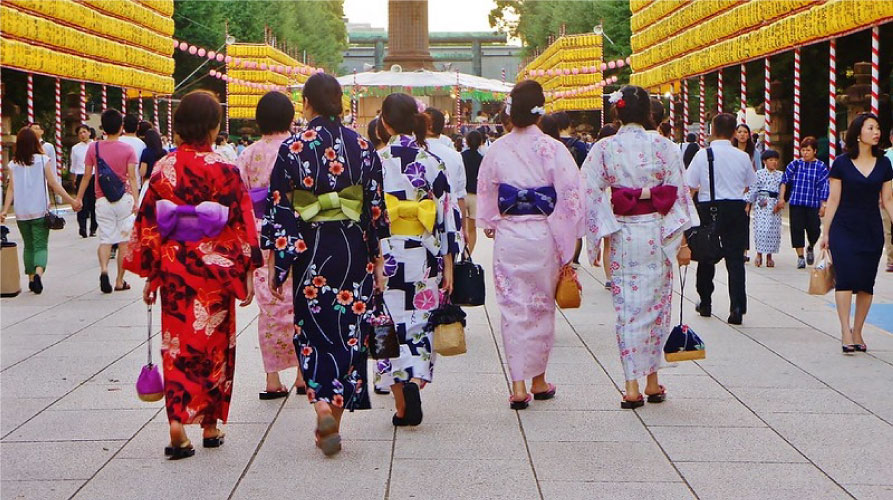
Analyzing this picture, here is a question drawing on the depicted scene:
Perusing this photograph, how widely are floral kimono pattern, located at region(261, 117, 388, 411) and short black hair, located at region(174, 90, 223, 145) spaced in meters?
0.39

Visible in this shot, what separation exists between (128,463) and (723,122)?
6.05 m

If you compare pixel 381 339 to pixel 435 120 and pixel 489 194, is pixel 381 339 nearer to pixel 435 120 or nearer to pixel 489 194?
pixel 489 194

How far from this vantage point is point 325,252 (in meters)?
5.48

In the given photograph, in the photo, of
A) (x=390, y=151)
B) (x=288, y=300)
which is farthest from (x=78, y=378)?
(x=390, y=151)

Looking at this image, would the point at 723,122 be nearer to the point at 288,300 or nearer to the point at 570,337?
the point at 570,337

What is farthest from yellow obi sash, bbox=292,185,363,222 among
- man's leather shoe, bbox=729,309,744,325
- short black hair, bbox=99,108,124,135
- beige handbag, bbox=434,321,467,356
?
short black hair, bbox=99,108,124,135

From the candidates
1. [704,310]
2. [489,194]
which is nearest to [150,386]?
[489,194]

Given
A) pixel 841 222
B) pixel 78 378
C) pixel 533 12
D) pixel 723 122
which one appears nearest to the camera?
pixel 78 378

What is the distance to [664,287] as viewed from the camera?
6617 mm

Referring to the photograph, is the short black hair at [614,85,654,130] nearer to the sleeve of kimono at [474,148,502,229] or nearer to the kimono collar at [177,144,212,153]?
the sleeve of kimono at [474,148,502,229]

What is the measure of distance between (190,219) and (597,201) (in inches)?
95.2

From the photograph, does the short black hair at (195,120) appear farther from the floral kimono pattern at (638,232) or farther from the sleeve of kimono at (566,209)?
the floral kimono pattern at (638,232)

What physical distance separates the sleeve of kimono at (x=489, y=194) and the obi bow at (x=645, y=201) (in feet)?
2.30

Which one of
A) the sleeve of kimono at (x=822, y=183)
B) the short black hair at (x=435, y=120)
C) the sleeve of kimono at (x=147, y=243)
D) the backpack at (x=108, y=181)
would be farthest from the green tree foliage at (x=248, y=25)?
the sleeve of kimono at (x=147, y=243)
